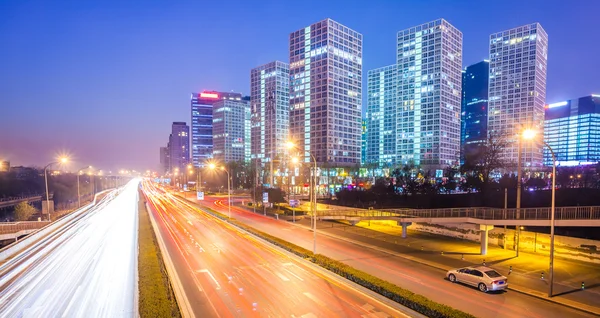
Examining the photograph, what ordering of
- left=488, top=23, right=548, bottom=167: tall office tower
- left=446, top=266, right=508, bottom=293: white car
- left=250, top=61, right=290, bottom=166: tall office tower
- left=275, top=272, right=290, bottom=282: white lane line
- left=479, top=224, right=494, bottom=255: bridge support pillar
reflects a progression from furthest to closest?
left=250, top=61, right=290, bottom=166: tall office tower → left=488, top=23, right=548, bottom=167: tall office tower → left=479, top=224, right=494, bottom=255: bridge support pillar → left=275, top=272, right=290, bottom=282: white lane line → left=446, top=266, right=508, bottom=293: white car

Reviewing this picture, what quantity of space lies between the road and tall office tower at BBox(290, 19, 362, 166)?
97.9m

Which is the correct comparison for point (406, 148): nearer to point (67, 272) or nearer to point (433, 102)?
point (433, 102)

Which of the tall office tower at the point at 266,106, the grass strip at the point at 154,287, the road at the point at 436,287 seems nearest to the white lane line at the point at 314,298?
the road at the point at 436,287

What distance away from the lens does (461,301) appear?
58.3 ft

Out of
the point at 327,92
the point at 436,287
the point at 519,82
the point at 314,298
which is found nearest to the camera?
the point at 314,298

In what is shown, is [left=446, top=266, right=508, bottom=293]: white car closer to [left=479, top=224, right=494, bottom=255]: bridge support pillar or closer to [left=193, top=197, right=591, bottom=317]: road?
[left=193, top=197, right=591, bottom=317]: road

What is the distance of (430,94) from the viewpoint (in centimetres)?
13425

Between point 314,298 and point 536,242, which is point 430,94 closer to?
point 536,242

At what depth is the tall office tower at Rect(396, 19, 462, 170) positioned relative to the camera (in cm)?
13150

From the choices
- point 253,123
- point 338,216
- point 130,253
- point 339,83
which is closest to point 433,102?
point 339,83

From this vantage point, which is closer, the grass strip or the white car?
the grass strip

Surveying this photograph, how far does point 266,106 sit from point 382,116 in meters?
65.4


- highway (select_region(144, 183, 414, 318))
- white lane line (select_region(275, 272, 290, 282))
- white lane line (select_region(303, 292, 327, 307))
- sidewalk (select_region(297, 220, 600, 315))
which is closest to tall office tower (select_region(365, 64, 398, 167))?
sidewalk (select_region(297, 220, 600, 315))

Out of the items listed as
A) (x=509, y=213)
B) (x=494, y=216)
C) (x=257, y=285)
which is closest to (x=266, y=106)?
(x=494, y=216)
